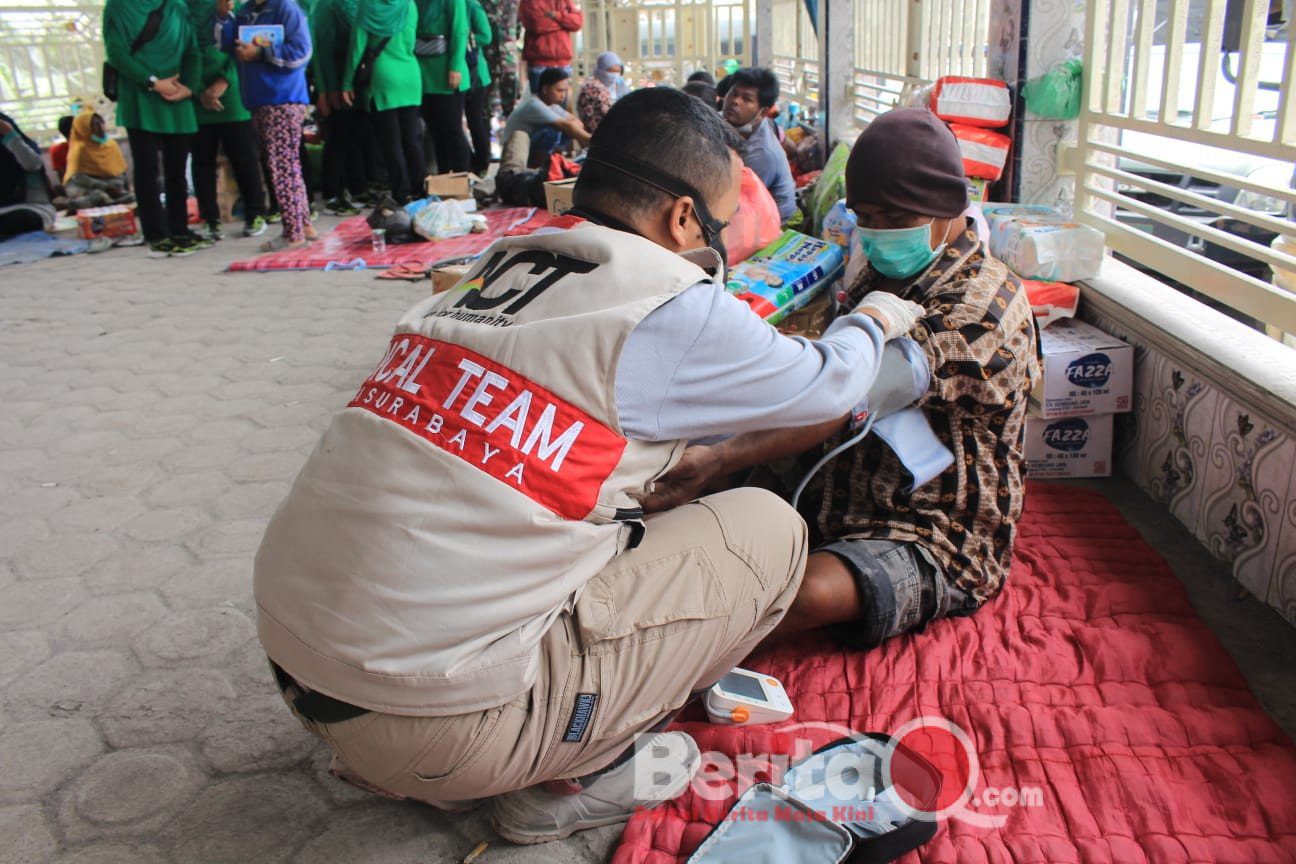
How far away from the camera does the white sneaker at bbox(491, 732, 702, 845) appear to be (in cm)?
171

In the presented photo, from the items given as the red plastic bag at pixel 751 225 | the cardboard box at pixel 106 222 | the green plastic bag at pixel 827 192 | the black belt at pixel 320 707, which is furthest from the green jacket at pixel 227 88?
the black belt at pixel 320 707

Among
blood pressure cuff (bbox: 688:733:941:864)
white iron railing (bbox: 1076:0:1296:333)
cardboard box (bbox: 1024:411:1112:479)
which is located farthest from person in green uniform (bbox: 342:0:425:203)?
blood pressure cuff (bbox: 688:733:941:864)

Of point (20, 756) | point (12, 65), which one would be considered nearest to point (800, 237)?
point (20, 756)

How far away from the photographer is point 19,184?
8.20 meters

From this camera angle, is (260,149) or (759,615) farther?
(260,149)

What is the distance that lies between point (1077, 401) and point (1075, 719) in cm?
121

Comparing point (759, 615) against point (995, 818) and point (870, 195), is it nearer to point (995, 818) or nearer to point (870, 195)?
point (995, 818)

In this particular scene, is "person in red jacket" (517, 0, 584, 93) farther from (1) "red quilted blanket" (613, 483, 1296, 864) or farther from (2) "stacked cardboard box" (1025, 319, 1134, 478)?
(1) "red quilted blanket" (613, 483, 1296, 864)

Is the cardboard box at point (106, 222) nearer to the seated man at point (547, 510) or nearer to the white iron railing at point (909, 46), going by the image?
the white iron railing at point (909, 46)

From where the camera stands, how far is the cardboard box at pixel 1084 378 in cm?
284

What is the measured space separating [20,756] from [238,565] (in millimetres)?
794

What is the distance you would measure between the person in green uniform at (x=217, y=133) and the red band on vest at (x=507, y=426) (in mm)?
6395

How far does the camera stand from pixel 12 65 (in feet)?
32.3

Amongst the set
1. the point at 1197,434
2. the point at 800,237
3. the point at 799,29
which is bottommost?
the point at 1197,434
